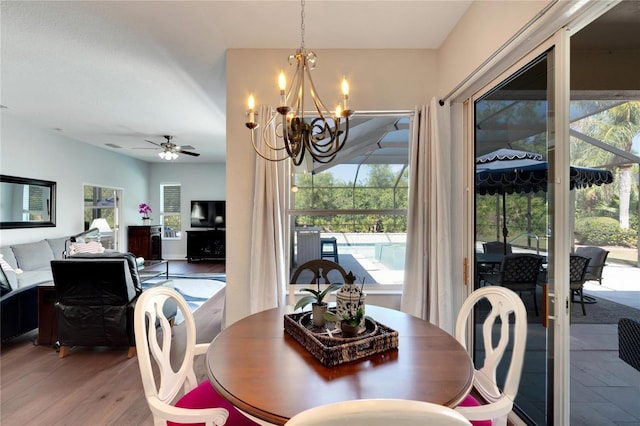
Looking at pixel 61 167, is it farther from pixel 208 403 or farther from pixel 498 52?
pixel 498 52

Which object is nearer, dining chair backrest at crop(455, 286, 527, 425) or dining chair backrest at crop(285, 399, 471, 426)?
dining chair backrest at crop(285, 399, 471, 426)

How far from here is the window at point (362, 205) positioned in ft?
9.12

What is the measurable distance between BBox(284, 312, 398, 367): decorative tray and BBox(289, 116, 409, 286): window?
1.49 meters

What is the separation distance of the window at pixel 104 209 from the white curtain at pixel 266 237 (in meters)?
5.26

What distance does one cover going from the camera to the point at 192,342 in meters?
1.47

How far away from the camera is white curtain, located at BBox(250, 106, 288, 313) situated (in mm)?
2477

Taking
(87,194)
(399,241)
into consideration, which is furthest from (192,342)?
(87,194)

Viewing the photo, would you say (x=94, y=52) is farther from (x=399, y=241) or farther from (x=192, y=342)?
(x=399, y=241)

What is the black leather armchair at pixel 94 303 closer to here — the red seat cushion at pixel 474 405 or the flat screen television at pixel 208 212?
the red seat cushion at pixel 474 405

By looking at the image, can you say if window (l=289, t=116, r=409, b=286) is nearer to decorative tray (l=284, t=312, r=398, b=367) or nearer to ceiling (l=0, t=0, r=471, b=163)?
ceiling (l=0, t=0, r=471, b=163)

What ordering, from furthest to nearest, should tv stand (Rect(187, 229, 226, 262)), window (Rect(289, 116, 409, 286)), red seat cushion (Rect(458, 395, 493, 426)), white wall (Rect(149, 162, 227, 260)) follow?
white wall (Rect(149, 162, 227, 260)) → tv stand (Rect(187, 229, 226, 262)) → window (Rect(289, 116, 409, 286)) → red seat cushion (Rect(458, 395, 493, 426))

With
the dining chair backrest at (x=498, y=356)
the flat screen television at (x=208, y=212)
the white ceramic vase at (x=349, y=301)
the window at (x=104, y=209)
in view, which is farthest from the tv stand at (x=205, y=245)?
the dining chair backrest at (x=498, y=356)

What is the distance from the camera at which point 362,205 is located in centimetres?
280

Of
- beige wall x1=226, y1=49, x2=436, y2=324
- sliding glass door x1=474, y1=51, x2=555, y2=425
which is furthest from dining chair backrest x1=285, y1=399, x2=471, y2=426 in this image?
beige wall x1=226, y1=49, x2=436, y2=324
